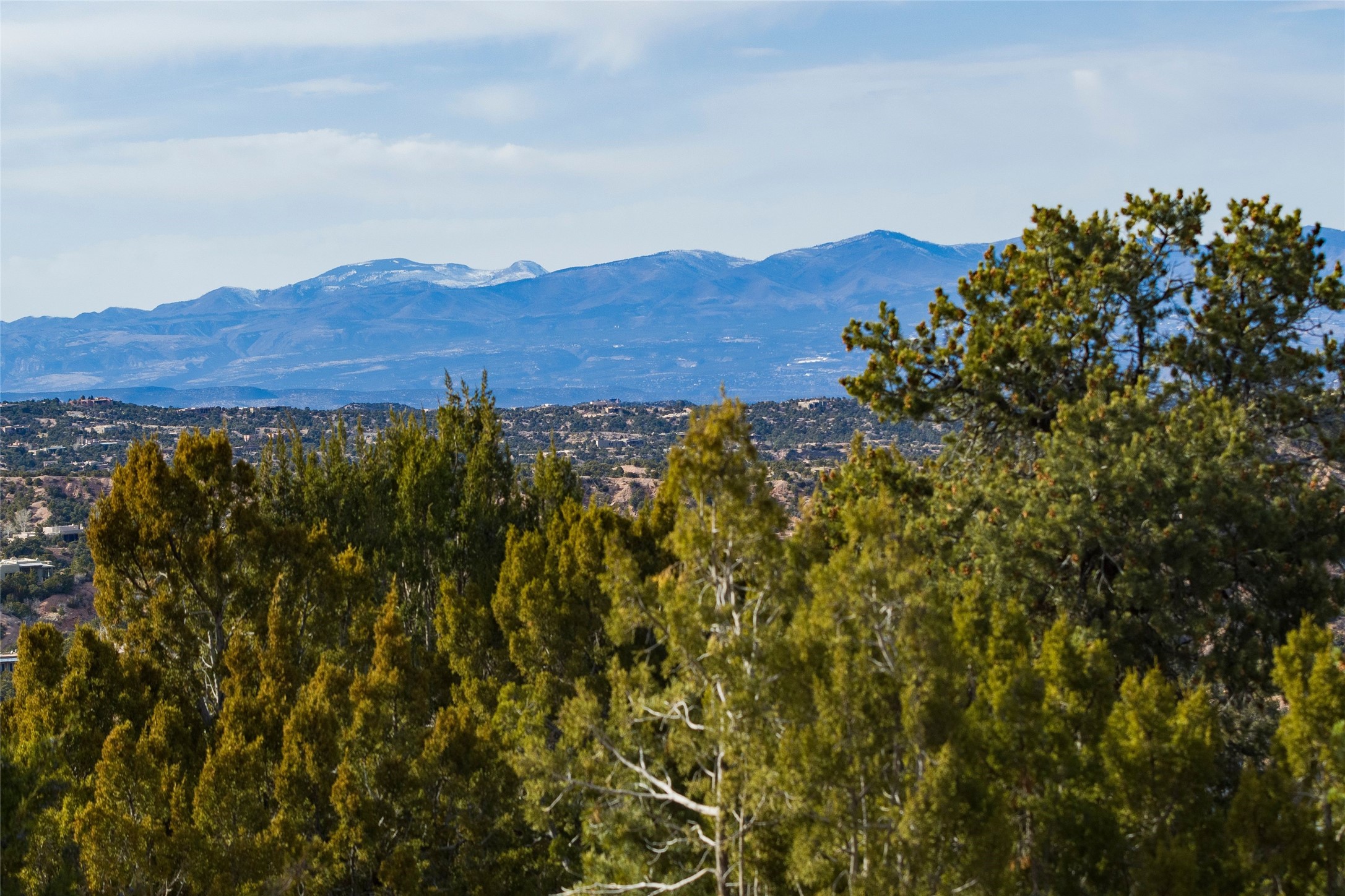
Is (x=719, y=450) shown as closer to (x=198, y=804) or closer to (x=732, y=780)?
(x=732, y=780)

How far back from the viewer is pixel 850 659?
873 centimetres

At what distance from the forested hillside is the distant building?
33.5 meters

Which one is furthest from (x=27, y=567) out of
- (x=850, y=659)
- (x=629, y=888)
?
(x=850, y=659)

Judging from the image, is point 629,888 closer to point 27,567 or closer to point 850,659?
point 850,659

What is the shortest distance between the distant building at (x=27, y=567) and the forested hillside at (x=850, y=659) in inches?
1320

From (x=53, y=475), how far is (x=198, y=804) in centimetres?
6427

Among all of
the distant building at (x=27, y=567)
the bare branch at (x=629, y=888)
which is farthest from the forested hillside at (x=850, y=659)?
the distant building at (x=27, y=567)

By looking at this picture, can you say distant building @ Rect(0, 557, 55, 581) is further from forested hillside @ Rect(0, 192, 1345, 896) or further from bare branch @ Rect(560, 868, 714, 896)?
bare branch @ Rect(560, 868, 714, 896)

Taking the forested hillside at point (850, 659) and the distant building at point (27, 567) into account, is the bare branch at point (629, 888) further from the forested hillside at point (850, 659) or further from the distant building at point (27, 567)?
the distant building at point (27, 567)

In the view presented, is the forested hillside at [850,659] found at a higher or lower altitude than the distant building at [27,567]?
higher

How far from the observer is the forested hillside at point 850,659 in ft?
29.9

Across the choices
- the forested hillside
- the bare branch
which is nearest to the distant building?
the forested hillside

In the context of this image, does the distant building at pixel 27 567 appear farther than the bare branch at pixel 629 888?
Yes

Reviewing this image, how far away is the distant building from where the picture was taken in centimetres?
5188
